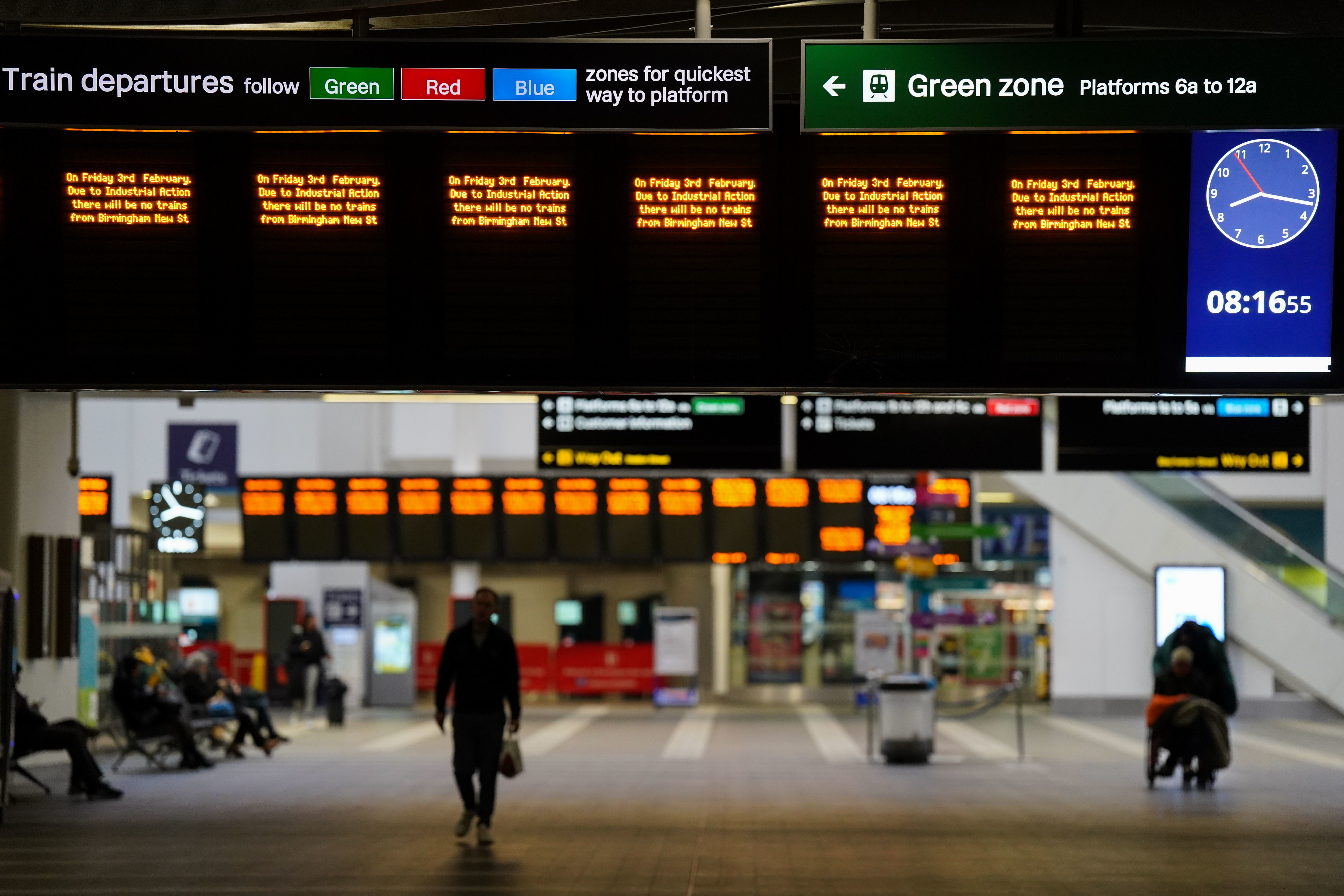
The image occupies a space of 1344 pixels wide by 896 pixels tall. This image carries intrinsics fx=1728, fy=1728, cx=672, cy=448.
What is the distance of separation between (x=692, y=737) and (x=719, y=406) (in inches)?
394

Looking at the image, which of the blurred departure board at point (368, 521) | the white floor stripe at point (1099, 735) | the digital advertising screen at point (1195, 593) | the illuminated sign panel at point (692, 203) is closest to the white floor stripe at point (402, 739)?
the blurred departure board at point (368, 521)

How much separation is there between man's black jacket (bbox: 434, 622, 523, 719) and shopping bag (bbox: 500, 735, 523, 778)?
0.27 m

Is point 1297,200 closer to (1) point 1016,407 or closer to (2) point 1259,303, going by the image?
(2) point 1259,303

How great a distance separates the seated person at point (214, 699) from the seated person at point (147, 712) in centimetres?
138

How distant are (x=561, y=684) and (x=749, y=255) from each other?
25179 millimetres

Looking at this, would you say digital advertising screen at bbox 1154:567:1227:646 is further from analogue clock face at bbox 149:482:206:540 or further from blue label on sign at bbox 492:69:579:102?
blue label on sign at bbox 492:69:579:102

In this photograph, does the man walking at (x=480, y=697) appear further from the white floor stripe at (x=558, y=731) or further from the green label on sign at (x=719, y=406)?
the white floor stripe at (x=558, y=731)

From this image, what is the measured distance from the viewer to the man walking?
37.1ft

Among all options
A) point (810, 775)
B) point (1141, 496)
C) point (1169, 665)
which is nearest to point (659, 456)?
point (810, 775)

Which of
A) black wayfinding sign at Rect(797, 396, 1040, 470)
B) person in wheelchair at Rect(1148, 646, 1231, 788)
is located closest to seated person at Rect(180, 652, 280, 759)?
black wayfinding sign at Rect(797, 396, 1040, 470)

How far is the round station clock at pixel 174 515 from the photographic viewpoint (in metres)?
21.8

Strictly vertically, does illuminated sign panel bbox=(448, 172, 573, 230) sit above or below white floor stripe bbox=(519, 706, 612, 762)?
above

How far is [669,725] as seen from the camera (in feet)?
84.0

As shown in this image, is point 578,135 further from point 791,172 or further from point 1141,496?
point 1141,496
